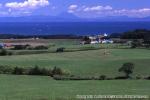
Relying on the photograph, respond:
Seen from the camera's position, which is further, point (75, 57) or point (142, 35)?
point (142, 35)

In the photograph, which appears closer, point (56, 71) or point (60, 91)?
point (60, 91)

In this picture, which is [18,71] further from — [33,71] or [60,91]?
[60,91]

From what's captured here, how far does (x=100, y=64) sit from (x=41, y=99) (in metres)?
40.7

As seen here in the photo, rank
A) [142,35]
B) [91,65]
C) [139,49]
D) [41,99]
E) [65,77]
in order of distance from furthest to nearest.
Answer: [142,35]
[139,49]
[91,65]
[65,77]
[41,99]

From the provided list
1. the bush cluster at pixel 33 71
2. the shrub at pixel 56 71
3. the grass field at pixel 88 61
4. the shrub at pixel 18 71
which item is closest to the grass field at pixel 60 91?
the shrub at pixel 56 71

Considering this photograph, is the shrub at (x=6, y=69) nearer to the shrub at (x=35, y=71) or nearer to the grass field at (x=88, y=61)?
the shrub at (x=35, y=71)

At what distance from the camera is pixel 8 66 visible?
48.1 meters

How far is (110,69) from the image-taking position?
50.5 metres

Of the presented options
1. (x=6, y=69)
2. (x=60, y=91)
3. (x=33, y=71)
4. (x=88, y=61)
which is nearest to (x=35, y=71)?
(x=33, y=71)

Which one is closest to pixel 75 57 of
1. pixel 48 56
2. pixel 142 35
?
pixel 48 56

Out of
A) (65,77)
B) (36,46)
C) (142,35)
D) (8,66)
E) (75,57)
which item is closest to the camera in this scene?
(65,77)

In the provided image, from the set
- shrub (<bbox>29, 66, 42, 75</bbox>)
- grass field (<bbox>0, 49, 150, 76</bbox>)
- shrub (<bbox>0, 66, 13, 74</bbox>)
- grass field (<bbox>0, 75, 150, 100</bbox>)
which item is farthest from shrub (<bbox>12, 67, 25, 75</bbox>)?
grass field (<bbox>0, 75, 150, 100</bbox>)

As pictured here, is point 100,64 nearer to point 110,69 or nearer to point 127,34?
point 110,69

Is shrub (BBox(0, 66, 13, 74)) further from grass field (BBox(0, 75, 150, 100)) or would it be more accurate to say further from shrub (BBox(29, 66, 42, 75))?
grass field (BBox(0, 75, 150, 100))
